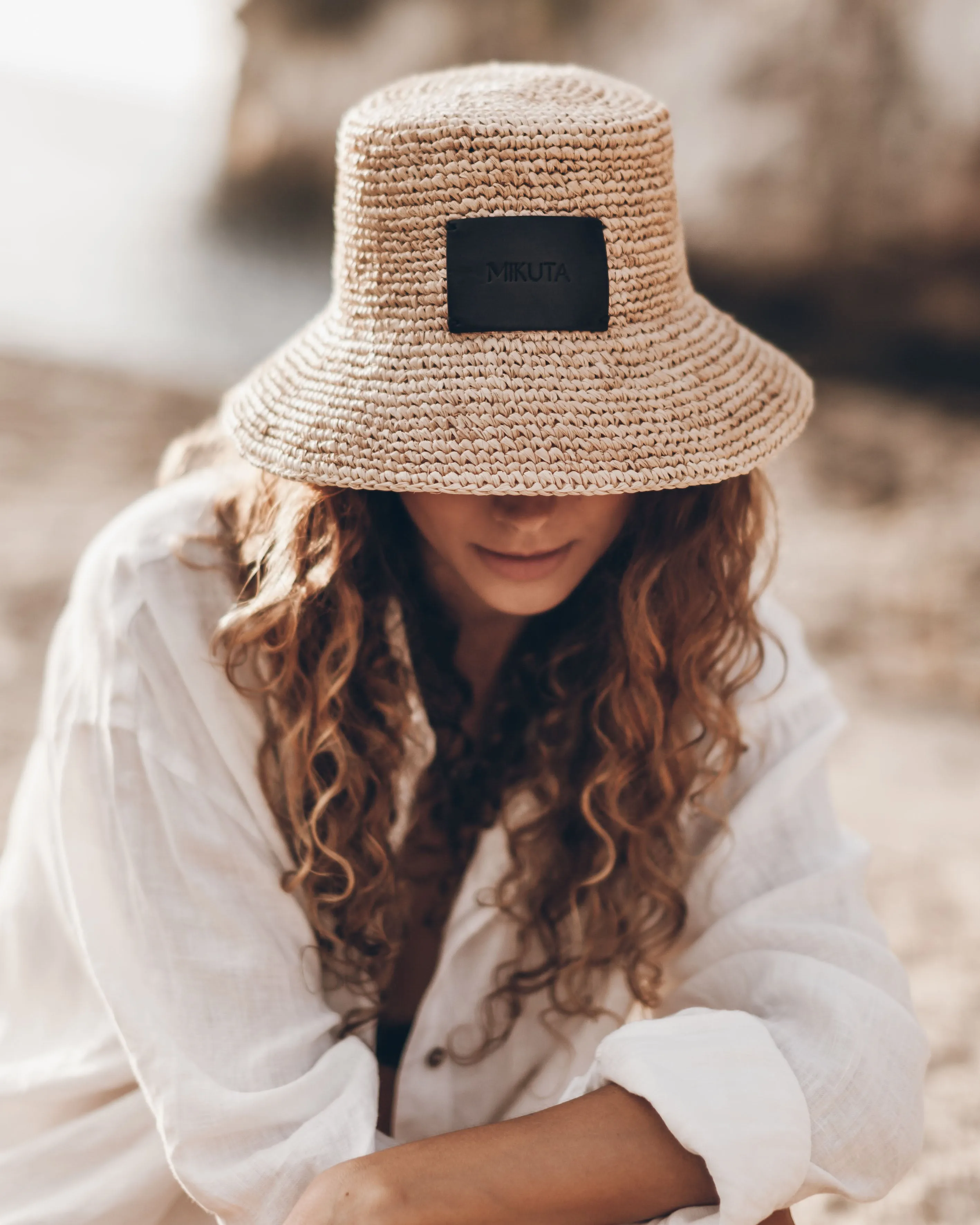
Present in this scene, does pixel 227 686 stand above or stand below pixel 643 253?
below

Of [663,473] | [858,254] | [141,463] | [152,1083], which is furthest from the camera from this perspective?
[858,254]

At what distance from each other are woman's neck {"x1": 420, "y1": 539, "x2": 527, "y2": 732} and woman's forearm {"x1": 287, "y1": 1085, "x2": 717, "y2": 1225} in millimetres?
473

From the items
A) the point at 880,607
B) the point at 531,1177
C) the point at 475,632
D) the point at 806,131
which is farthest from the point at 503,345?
the point at 806,131

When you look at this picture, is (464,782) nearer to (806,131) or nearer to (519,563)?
(519,563)

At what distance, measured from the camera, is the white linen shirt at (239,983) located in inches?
40.1

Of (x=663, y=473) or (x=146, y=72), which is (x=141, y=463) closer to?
(x=146, y=72)

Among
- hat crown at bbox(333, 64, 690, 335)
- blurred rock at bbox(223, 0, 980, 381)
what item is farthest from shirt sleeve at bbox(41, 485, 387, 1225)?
blurred rock at bbox(223, 0, 980, 381)

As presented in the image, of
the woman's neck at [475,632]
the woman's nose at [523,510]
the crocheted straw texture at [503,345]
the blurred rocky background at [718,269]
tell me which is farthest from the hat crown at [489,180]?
the blurred rocky background at [718,269]

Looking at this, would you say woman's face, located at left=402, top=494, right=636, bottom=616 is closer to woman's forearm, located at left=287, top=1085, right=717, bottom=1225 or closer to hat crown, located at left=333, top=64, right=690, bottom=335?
hat crown, located at left=333, top=64, right=690, bottom=335

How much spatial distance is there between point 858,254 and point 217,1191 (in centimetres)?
357

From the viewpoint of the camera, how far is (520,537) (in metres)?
1.01

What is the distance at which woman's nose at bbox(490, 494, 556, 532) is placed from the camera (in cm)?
100

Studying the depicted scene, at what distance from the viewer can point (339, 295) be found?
100 cm

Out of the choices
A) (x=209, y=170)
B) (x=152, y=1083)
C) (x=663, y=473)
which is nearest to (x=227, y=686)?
(x=152, y=1083)
